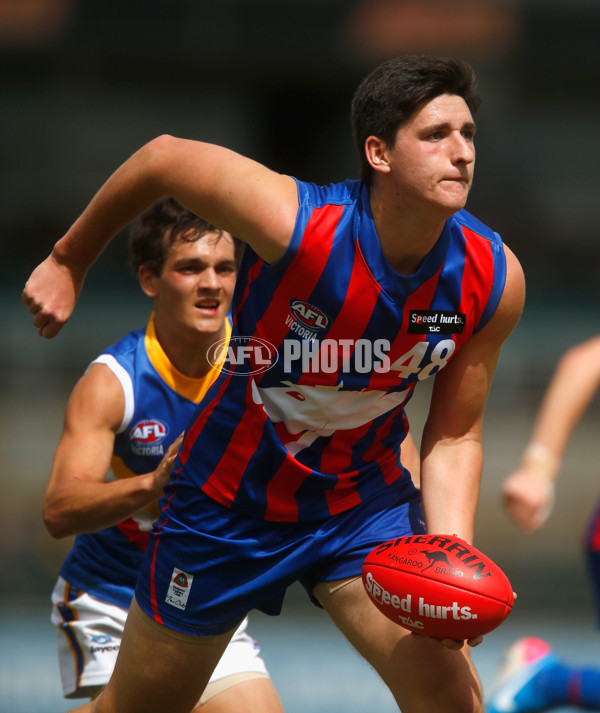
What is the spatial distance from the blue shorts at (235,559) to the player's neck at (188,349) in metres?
0.78

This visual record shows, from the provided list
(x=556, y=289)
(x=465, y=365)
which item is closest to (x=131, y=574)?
(x=465, y=365)

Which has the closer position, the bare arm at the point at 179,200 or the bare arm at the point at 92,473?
the bare arm at the point at 179,200

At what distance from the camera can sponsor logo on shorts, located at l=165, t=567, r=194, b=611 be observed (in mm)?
3197

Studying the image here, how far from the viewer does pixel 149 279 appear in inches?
162

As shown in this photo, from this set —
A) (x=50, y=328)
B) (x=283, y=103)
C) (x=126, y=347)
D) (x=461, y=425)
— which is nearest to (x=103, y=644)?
(x=126, y=347)

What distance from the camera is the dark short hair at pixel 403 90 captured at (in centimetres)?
294

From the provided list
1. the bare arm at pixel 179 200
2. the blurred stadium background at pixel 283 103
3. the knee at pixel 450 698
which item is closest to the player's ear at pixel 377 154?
the bare arm at pixel 179 200

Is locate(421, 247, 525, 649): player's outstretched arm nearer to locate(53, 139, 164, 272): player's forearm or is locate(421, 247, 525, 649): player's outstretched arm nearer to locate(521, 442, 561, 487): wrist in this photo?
locate(521, 442, 561, 487): wrist

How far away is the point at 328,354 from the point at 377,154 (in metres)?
0.60

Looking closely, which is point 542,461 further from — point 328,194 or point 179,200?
point 179,200

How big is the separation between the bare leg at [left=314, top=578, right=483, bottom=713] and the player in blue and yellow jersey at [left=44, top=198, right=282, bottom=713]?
0.85 metres

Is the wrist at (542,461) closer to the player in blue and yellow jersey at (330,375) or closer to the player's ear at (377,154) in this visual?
the player in blue and yellow jersey at (330,375)

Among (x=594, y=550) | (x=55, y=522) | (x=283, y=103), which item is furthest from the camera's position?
(x=283, y=103)

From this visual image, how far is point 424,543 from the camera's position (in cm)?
297
